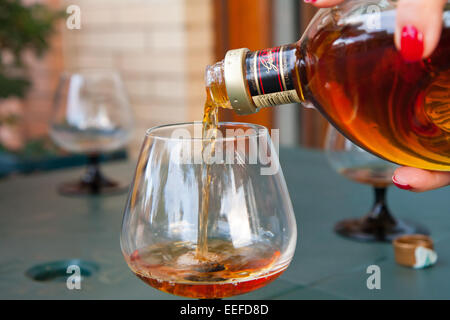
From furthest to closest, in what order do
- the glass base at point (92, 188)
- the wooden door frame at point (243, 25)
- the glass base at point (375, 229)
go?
1. the wooden door frame at point (243, 25)
2. the glass base at point (92, 188)
3. the glass base at point (375, 229)

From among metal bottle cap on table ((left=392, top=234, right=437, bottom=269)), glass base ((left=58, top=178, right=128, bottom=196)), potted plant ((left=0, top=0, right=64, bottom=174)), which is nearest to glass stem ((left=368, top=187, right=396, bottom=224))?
metal bottle cap on table ((left=392, top=234, right=437, bottom=269))

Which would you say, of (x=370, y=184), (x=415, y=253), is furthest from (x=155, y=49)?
(x=415, y=253)

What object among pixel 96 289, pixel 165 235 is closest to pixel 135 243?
pixel 165 235

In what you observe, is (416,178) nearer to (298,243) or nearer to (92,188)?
(298,243)

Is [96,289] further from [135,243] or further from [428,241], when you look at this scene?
[428,241]

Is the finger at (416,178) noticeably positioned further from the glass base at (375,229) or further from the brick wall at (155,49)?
the brick wall at (155,49)

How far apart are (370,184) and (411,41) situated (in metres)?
0.46

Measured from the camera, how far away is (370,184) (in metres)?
0.93

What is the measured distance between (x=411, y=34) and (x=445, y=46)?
113mm

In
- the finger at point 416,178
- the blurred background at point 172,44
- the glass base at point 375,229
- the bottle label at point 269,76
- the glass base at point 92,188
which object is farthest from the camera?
the blurred background at point 172,44

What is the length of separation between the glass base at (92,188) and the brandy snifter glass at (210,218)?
597 millimetres

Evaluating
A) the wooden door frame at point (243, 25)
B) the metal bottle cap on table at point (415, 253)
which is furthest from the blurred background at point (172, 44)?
the metal bottle cap on table at point (415, 253)

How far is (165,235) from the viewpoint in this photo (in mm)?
572

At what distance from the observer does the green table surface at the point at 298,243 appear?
0.70m
